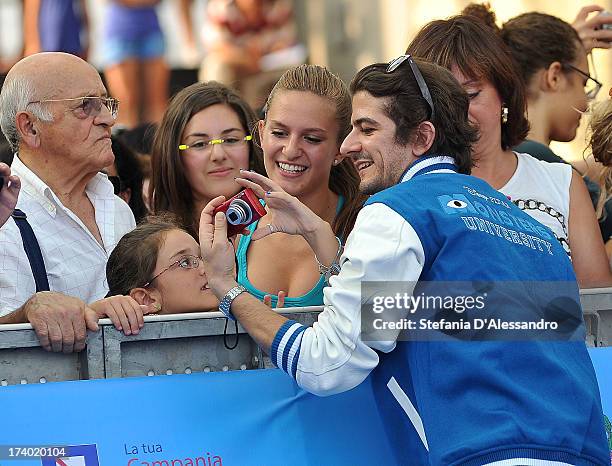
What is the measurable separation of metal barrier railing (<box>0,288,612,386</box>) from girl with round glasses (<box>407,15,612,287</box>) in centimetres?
111

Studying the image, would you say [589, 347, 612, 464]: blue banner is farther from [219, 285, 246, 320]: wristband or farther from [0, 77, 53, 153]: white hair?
[0, 77, 53, 153]: white hair

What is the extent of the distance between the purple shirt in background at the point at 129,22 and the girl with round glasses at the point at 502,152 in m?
5.47

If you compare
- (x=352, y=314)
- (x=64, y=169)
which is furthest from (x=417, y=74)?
(x=64, y=169)

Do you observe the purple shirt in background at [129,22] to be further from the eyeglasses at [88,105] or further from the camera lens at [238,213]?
the camera lens at [238,213]

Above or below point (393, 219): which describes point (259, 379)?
below

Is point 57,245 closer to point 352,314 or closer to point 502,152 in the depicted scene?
point 352,314

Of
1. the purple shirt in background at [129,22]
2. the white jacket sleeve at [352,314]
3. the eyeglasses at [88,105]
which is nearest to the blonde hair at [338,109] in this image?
the eyeglasses at [88,105]

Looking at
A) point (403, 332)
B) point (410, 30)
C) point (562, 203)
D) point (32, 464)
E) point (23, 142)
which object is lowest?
point (32, 464)

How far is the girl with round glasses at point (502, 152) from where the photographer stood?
423 centimetres

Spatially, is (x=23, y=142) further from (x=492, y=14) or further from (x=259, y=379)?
(x=492, y=14)

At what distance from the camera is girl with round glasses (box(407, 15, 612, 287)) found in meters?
4.23

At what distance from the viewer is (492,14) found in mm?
5109

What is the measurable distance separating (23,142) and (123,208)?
52 cm

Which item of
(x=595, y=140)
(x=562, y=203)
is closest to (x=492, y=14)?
(x=595, y=140)
